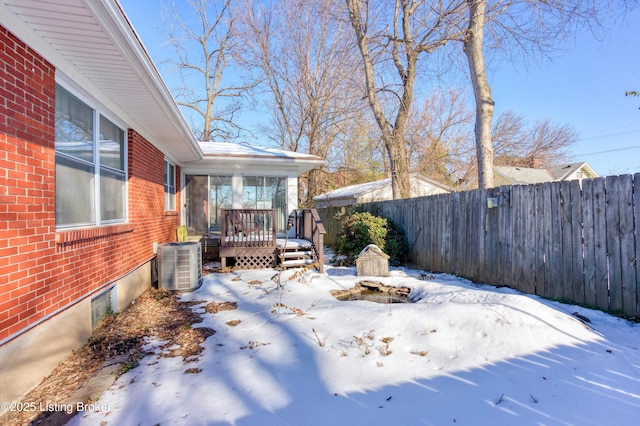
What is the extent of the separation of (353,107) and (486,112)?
10.6m

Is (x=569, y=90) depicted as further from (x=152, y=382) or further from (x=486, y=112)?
(x=152, y=382)

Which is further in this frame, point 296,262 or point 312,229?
point 312,229

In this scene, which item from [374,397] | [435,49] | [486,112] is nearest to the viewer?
[374,397]

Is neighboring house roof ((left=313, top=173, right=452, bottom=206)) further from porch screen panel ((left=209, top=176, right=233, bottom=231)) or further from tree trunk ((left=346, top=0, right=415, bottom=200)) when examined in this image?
porch screen panel ((left=209, top=176, right=233, bottom=231))

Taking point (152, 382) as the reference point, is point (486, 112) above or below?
above

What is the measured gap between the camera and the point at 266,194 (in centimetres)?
980

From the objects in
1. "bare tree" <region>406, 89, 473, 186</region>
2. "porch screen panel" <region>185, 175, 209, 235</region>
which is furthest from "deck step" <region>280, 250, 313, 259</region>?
"bare tree" <region>406, 89, 473, 186</region>

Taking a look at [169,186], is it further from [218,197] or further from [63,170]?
[63,170]

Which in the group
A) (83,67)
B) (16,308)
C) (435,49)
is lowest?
(16,308)

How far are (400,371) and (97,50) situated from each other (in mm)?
3902

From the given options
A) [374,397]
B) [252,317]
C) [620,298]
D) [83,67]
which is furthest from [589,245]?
[83,67]

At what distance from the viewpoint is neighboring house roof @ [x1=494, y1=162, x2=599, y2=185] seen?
2255 cm

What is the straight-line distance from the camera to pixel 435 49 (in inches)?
388

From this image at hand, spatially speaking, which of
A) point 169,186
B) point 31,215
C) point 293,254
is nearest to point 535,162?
point 293,254
